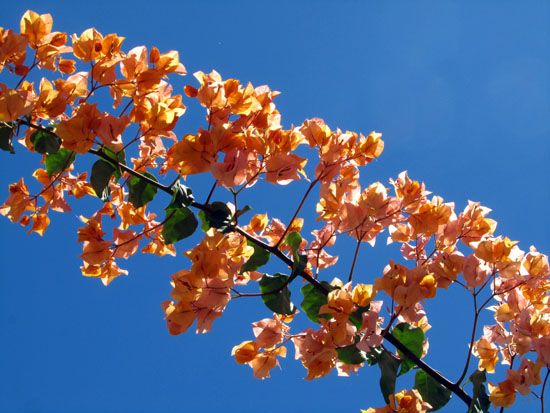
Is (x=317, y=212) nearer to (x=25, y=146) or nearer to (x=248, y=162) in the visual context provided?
(x=248, y=162)

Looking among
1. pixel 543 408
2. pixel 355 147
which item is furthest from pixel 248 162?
pixel 543 408

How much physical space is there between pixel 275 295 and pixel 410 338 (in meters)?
0.24

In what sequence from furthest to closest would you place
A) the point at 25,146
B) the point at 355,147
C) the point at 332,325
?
the point at 25,146
the point at 355,147
the point at 332,325

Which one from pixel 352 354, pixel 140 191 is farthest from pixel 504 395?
pixel 140 191

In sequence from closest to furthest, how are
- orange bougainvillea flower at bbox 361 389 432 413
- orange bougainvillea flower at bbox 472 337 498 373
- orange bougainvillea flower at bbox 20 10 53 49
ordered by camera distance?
orange bougainvillea flower at bbox 361 389 432 413, orange bougainvillea flower at bbox 20 10 53 49, orange bougainvillea flower at bbox 472 337 498 373

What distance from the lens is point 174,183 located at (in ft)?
3.25

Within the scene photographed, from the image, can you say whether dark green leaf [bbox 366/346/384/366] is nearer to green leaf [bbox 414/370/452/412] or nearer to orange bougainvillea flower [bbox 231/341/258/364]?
green leaf [bbox 414/370/452/412]

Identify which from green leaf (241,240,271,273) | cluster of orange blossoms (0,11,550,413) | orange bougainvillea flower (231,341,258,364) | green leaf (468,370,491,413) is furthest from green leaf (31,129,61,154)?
green leaf (468,370,491,413)

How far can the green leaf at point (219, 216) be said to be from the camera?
3.25ft

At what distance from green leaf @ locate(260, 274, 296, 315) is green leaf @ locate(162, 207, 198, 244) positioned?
15 cm

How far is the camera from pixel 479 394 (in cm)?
99

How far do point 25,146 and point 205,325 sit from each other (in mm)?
536

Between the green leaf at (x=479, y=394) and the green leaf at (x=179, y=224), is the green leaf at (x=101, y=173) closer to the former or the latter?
the green leaf at (x=179, y=224)

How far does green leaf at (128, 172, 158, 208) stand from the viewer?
3.43 feet
